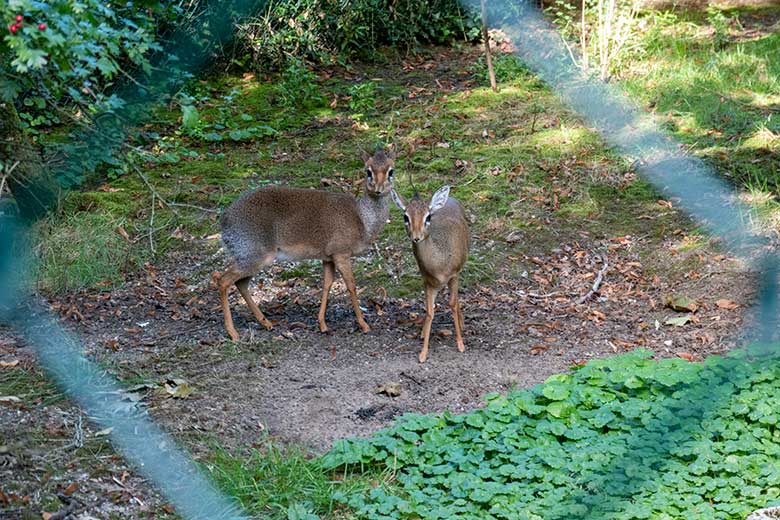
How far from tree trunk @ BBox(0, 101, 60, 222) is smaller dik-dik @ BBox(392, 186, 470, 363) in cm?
196

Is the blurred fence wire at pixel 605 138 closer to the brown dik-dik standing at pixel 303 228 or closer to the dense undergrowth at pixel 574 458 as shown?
the dense undergrowth at pixel 574 458

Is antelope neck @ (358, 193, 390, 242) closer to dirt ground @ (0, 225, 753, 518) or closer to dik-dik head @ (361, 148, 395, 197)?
dik-dik head @ (361, 148, 395, 197)

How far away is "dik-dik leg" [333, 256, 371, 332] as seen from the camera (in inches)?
227

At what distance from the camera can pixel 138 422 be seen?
168 inches

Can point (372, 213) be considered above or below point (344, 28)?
below

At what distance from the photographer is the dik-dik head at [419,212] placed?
5215mm

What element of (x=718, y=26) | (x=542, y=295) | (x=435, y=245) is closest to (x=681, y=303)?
(x=542, y=295)

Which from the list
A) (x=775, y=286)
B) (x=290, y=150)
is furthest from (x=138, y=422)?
(x=290, y=150)

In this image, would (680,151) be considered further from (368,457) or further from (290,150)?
(368,457)

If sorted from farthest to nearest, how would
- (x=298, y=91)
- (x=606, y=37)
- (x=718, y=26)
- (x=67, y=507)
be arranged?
(x=718, y=26)
(x=298, y=91)
(x=606, y=37)
(x=67, y=507)

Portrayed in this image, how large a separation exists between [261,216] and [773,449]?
2930mm

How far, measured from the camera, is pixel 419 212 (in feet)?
17.2

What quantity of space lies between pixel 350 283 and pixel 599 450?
6.72ft

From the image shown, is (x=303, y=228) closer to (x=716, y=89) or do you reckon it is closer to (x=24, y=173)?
(x=24, y=173)
